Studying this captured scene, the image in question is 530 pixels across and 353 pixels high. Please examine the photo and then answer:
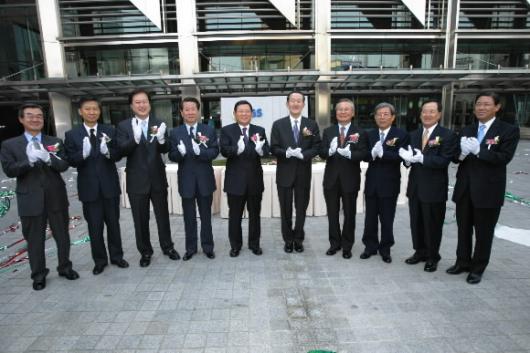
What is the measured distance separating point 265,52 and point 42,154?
68.5 ft

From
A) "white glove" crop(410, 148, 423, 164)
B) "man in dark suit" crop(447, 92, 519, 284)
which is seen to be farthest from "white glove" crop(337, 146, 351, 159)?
"man in dark suit" crop(447, 92, 519, 284)

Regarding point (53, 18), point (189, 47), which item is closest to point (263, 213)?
point (189, 47)

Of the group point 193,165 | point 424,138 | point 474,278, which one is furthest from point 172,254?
point 474,278

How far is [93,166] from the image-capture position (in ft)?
12.9

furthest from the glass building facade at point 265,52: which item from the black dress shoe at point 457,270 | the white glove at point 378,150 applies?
the black dress shoe at point 457,270

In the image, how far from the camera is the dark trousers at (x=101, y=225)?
4070 millimetres

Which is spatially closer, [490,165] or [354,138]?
[490,165]

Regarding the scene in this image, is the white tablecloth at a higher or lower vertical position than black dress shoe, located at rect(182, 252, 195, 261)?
higher

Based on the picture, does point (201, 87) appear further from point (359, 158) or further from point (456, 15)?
point (359, 158)

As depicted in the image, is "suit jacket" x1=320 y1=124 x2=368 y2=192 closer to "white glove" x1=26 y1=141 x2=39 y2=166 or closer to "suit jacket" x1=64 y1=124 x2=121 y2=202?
"suit jacket" x1=64 y1=124 x2=121 y2=202

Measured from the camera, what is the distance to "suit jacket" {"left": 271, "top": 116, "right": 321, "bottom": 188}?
4.40m

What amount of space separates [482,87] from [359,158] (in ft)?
85.7

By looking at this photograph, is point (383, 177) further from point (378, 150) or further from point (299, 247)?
point (299, 247)

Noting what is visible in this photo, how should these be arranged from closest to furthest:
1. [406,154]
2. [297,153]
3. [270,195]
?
1. [406,154]
2. [297,153]
3. [270,195]
